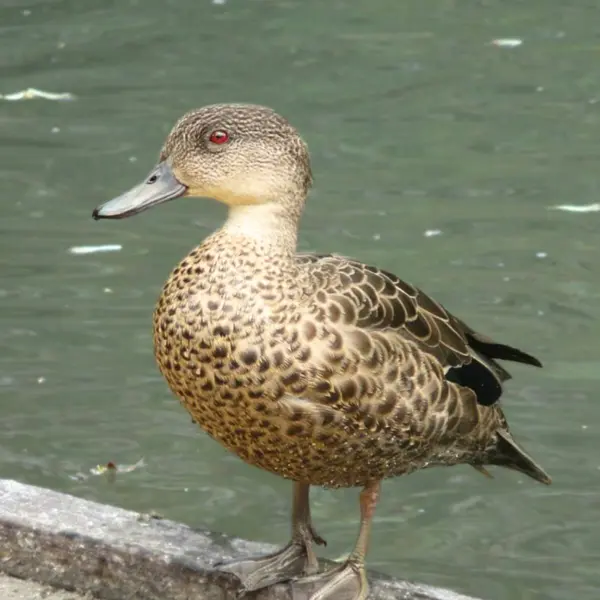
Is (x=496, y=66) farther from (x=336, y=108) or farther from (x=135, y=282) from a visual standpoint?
(x=135, y=282)

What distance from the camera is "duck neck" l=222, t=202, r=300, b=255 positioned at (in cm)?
397

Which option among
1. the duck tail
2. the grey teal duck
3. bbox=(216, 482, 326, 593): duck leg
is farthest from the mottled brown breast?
the duck tail

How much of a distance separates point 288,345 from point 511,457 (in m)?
1.07

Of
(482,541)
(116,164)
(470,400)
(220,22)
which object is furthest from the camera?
(220,22)

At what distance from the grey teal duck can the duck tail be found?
8.1 inches

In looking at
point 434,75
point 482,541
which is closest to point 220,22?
point 434,75

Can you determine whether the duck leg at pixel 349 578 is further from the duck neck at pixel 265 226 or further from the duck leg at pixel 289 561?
the duck neck at pixel 265 226

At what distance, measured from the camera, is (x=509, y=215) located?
822 cm

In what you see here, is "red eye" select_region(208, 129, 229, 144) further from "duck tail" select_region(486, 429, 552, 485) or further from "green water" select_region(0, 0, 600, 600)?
"green water" select_region(0, 0, 600, 600)

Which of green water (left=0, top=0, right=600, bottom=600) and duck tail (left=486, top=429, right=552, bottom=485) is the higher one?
duck tail (left=486, top=429, right=552, bottom=485)

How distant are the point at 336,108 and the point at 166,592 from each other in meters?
5.90

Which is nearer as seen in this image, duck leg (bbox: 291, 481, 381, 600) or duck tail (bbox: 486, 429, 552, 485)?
duck leg (bbox: 291, 481, 381, 600)

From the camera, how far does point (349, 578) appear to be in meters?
4.20

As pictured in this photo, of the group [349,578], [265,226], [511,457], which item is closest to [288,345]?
[265,226]
